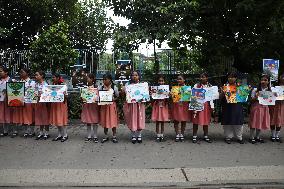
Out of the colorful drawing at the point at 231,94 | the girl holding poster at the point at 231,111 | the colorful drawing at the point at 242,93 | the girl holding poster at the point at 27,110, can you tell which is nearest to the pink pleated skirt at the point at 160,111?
the girl holding poster at the point at 231,111

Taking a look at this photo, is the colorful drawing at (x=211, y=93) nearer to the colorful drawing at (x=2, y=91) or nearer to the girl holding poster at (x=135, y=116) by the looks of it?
the girl holding poster at (x=135, y=116)

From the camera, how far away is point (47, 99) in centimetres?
989

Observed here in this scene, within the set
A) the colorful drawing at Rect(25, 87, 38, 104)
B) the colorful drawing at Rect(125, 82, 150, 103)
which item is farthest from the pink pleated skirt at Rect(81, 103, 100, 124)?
the colorful drawing at Rect(25, 87, 38, 104)

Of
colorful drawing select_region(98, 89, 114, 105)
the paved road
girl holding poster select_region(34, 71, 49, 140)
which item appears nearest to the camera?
the paved road

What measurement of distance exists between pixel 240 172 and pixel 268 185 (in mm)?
719

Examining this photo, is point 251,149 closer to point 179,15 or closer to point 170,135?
point 170,135

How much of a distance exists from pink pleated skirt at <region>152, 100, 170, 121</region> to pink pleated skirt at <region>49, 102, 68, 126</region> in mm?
2361

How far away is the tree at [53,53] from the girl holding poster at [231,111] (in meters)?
8.45

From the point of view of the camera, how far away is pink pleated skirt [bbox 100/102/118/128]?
9.83m

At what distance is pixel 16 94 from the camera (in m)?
10.4

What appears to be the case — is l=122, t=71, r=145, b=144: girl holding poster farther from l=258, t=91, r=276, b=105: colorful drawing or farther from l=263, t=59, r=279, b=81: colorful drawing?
l=263, t=59, r=279, b=81: colorful drawing

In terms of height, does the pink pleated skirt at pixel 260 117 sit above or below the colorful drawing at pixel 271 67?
below

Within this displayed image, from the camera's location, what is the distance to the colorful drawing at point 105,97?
32.1 ft

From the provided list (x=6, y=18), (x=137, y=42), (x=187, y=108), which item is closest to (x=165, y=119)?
(x=187, y=108)
